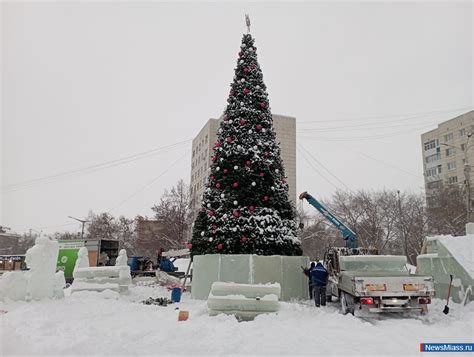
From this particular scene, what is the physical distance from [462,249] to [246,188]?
26.2ft

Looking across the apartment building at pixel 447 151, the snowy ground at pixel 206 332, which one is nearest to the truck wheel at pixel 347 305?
the snowy ground at pixel 206 332

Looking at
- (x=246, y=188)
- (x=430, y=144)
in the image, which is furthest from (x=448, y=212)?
(x=430, y=144)

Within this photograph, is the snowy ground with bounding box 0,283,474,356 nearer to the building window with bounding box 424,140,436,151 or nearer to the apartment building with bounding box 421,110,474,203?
the apartment building with bounding box 421,110,474,203

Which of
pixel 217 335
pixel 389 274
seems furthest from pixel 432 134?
pixel 217 335

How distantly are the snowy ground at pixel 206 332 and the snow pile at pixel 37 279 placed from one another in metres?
0.46

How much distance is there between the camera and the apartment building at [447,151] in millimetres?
52125

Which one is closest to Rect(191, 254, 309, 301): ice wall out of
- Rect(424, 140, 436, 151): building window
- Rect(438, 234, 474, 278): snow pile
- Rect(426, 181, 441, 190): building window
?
Rect(438, 234, 474, 278): snow pile

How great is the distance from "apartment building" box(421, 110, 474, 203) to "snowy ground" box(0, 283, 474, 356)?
4732 centimetres

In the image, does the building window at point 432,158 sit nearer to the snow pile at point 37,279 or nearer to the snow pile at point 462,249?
the snow pile at point 462,249

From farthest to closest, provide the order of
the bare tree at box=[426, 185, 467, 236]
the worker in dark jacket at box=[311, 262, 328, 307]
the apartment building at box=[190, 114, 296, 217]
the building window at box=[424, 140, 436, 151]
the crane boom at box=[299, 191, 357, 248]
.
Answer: the apartment building at box=[190, 114, 296, 217] < the building window at box=[424, 140, 436, 151] < the bare tree at box=[426, 185, 467, 236] < the crane boom at box=[299, 191, 357, 248] < the worker in dark jacket at box=[311, 262, 328, 307]

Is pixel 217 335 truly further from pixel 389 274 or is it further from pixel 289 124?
pixel 289 124

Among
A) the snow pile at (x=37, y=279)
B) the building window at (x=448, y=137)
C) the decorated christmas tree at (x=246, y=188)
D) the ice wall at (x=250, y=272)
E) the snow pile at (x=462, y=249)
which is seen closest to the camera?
the snow pile at (x=37, y=279)

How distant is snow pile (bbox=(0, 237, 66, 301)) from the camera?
10.7 metres

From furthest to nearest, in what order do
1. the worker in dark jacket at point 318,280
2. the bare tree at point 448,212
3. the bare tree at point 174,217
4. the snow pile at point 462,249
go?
the bare tree at point 174,217 → the bare tree at point 448,212 → the worker in dark jacket at point 318,280 → the snow pile at point 462,249
